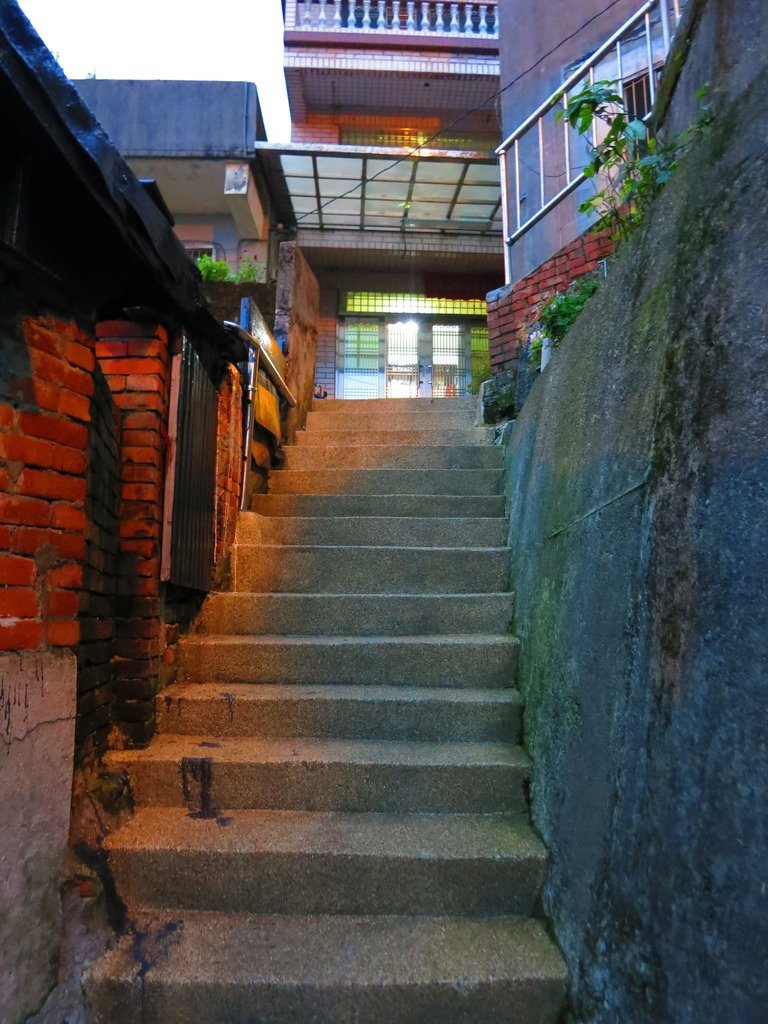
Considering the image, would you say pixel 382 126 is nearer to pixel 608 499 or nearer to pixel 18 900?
pixel 608 499

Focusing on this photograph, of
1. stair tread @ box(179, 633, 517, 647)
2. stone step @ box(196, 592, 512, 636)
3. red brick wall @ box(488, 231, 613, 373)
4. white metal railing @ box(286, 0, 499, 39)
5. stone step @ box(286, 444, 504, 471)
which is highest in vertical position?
white metal railing @ box(286, 0, 499, 39)

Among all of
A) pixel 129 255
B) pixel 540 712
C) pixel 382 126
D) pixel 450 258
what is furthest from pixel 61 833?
pixel 382 126

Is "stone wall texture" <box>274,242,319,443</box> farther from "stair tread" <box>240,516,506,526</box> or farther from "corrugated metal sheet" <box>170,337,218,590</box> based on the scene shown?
"corrugated metal sheet" <box>170,337,218,590</box>

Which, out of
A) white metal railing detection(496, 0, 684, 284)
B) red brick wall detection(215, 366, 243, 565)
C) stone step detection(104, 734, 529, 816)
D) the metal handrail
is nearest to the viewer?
stone step detection(104, 734, 529, 816)

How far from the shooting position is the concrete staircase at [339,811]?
171 centimetres

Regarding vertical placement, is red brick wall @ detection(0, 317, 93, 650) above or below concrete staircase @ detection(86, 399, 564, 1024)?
above

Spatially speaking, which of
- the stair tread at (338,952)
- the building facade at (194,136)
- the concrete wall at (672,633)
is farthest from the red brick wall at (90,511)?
the building facade at (194,136)

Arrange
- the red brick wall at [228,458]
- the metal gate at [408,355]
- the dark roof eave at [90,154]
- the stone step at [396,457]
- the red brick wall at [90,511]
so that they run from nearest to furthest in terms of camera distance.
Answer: the dark roof eave at [90,154] < the red brick wall at [90,511] < the red brick wall at [228,458] < the stone step at [396,457] < the metal gate at [408,355]

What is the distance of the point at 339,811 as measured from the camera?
2.27 meters

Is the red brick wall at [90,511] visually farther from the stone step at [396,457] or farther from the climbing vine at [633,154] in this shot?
the climbing vine at [633,154]

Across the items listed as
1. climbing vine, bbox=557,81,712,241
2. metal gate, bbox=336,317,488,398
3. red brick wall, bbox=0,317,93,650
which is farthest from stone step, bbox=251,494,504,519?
metal gate, bbox=336,317,488,398

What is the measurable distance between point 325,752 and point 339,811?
0.22 metres

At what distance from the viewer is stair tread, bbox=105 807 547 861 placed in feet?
6.60

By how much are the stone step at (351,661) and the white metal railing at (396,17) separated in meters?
10.8
